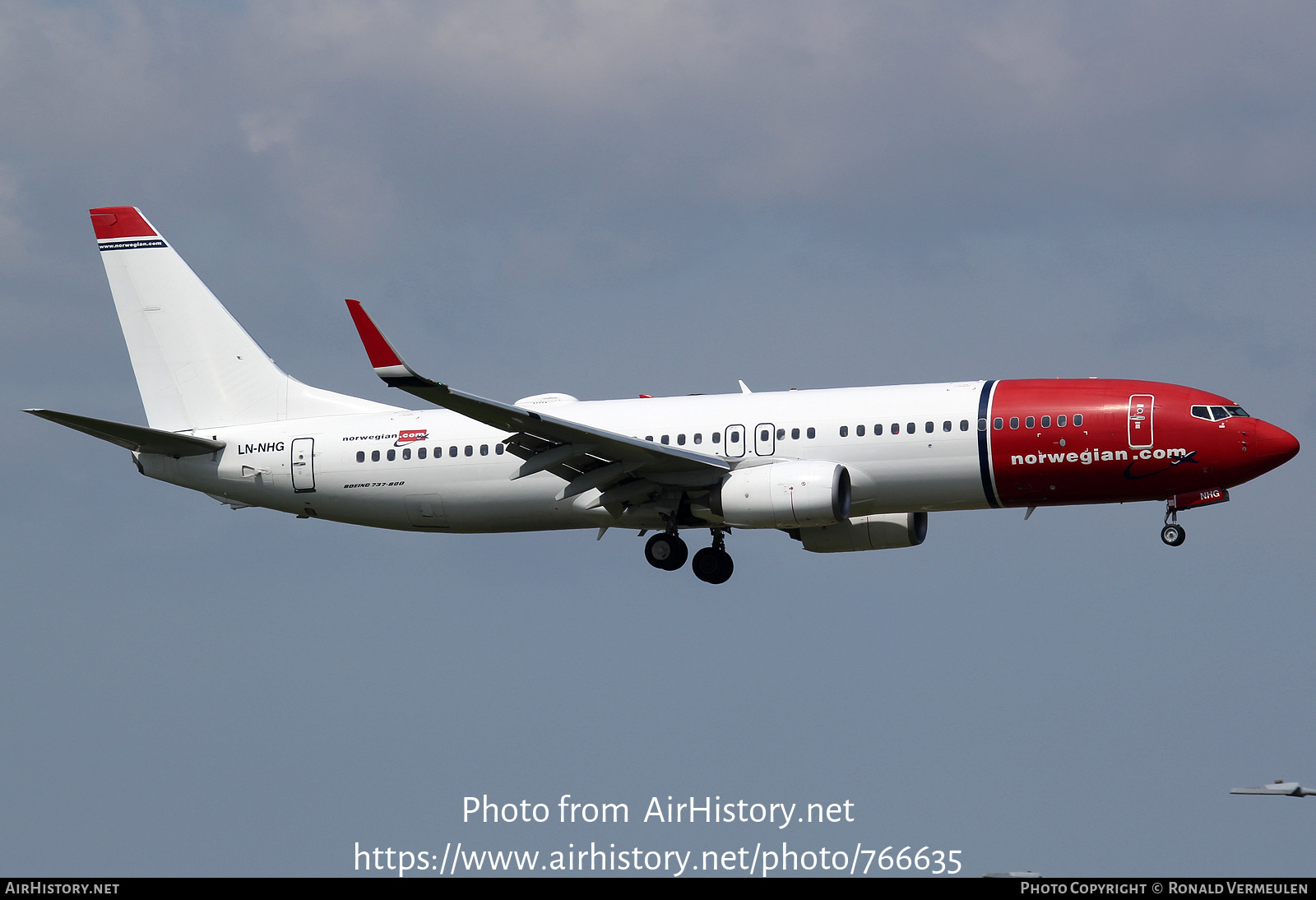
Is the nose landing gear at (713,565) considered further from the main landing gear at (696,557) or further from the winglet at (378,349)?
the winglet at (378,349)

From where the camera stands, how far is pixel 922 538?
168ft

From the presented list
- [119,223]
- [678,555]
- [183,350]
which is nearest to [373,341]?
→ [678,555]

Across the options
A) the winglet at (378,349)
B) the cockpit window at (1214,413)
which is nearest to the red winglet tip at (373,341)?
the winglet at (378,349)

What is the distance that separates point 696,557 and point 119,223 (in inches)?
822

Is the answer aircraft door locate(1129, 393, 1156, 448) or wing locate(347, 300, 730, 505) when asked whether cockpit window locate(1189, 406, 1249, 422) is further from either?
wing locate(347, 300, 730, 505)

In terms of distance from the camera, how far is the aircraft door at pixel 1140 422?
148 feet

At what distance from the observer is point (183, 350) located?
5431cm

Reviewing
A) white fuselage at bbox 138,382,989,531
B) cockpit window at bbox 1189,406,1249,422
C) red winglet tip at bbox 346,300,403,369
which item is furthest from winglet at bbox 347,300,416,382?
cockpit window at bbox 1189,406,1249,422

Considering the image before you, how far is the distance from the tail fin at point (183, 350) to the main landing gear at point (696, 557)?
933 cm

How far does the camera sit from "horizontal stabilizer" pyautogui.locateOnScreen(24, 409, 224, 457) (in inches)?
1921

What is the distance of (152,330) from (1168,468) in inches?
1167

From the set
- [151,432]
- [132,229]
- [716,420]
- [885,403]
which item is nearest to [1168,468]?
[885,403]

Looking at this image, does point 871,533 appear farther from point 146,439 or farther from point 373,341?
point 146,439

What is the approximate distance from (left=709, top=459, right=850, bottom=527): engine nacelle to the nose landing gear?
3185 millimetres
